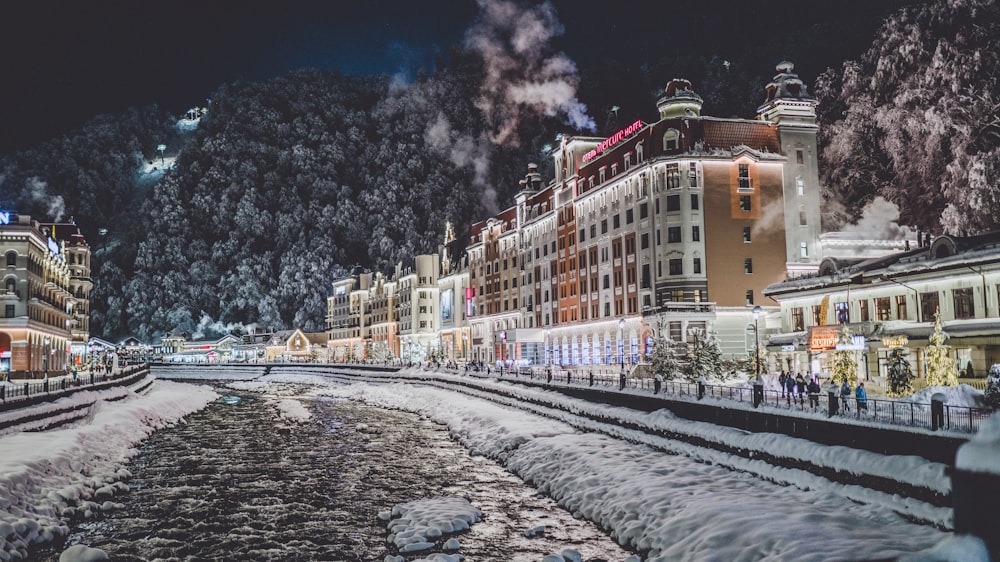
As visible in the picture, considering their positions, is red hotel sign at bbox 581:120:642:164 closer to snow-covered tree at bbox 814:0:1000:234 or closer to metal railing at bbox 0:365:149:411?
snow-covered tree at bbox 814:0:1000:234

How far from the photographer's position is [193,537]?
19.5 meters

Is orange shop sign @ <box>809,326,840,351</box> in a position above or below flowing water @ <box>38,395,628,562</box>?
above

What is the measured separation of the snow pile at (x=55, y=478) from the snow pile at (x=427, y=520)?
8522 millimetres

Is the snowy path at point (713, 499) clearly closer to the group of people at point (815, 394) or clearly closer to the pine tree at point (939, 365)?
the group of people at point (815, 394)

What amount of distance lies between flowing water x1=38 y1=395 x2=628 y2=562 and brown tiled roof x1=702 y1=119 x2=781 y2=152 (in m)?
43.6

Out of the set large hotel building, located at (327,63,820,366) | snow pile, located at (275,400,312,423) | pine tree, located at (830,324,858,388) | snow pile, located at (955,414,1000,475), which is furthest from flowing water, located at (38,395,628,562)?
large hotel building, located at (327,63,820,366)

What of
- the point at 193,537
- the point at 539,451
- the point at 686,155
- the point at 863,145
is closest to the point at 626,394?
the point at 539,451

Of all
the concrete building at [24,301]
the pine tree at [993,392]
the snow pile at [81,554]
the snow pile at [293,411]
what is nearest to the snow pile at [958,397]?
the pine tree at [993,392]

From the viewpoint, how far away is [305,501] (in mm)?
23844

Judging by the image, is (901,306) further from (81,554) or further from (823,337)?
(81,554)

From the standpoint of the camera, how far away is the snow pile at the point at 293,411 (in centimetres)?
5285

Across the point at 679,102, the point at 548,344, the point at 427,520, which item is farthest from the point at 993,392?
the point at 548,344

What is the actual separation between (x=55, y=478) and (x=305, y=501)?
8059 millimetres

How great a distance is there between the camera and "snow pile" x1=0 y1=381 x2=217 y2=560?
18969 mm
